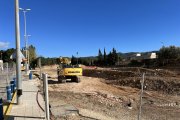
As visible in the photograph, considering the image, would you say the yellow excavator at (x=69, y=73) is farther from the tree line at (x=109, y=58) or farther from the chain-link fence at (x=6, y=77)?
the tree line at (x=109, y=58)

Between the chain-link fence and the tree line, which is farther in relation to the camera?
the tree line

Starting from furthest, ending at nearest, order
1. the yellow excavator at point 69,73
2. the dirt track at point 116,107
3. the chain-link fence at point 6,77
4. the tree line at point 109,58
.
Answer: the tree line at point 109,58 < the yellow excavator at point 69,73 < the chain-link fence at point 6,77 < the dirt track at point 116,107

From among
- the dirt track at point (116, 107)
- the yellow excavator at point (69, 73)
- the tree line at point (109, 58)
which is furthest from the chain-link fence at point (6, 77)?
the tree line at point (109, 58)

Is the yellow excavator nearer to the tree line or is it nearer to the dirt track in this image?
the dirt track

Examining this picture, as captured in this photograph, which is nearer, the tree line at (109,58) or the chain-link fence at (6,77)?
the chain-link fence at (6,77)

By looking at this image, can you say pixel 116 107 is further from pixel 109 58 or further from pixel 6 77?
pixel 109 58

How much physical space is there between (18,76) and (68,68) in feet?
46.3

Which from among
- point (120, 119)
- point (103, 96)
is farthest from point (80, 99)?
point (120, 119)

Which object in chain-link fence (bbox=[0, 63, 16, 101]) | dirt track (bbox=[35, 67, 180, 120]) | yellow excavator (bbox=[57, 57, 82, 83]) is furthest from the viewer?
yellow excavator (bbox=[57, 57, 82, 83])

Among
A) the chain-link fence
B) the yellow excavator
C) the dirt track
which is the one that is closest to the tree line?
the chain-link fence

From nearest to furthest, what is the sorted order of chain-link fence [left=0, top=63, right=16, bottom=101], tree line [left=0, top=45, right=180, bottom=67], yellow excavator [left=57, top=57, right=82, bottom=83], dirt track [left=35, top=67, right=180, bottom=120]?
dirt track [left=35, top=67, right=180, bottom=120], chain-link fence [left=0, top=63, right=16, bottom=101], yellow excavator [left=57, top=57, right=82, bottom=83], tree line [left=0, top=45, right=180, bottom=67]

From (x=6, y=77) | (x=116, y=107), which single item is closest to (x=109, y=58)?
(x=6, y=77)

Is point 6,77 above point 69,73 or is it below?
below

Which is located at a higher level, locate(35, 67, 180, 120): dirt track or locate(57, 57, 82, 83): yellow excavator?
locate(57, 57, 82, 83): yellow excavator
